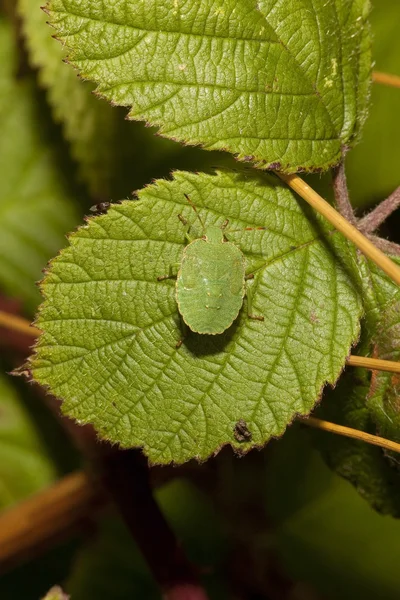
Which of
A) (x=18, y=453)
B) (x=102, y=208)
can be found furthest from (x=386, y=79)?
(x=18, y=453)

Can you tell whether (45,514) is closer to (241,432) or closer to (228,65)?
(241,432)

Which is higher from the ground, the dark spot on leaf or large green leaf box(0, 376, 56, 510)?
the dark spot on leaf

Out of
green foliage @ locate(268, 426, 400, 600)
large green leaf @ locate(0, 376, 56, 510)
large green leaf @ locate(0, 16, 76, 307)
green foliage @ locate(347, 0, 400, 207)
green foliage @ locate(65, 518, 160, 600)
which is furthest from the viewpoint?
large green leaf @ locate(0, 16, 76, 307)

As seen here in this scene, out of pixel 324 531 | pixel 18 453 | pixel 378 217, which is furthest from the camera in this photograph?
pixel 18 453

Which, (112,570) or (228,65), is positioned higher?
(228,65)

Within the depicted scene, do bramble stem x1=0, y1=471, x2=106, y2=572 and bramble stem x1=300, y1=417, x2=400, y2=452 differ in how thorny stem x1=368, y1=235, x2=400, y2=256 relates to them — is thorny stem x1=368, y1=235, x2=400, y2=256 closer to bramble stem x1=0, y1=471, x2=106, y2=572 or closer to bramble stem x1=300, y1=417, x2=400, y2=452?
bramble stem x1=300, y1=417, x2=400, y2=452

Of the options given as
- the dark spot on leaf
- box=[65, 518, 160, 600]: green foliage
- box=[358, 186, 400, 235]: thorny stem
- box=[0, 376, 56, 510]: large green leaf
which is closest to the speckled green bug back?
the dark spot on leaf

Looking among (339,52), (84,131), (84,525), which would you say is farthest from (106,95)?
(84,525)

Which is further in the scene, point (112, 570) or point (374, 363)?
point (112, 570)
